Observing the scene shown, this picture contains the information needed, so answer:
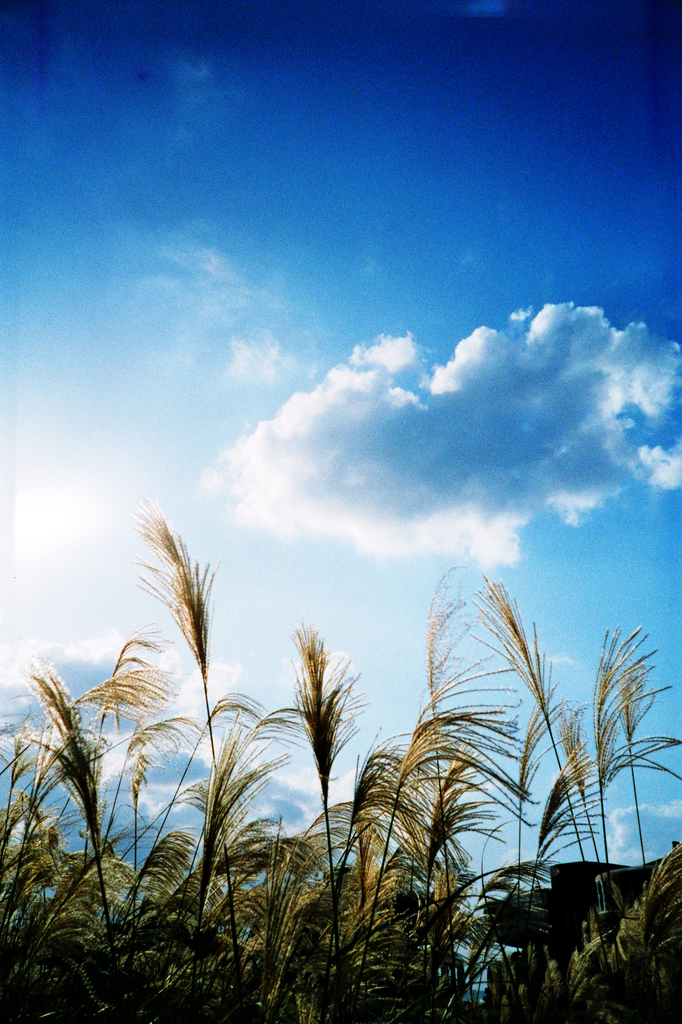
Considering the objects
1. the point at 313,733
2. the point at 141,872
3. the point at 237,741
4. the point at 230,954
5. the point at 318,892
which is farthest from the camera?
the point at 141,872

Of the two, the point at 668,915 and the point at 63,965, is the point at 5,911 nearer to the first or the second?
the point at 63,965

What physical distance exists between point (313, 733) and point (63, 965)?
1.62 m

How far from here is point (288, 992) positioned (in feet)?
6.65

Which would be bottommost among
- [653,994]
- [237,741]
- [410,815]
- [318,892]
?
[653,994]

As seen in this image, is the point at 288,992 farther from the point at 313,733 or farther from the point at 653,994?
the point at 653,994

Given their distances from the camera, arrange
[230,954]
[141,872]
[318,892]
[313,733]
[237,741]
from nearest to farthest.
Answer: [237,741]
[313,733]
[318,892]
[230,954]
[141,872]

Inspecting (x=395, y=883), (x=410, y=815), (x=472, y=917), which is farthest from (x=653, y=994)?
(x=410, y=815)

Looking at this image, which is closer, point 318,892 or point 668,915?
point 318,892

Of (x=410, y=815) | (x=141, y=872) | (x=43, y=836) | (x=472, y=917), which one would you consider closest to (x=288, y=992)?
(x=410, y=815)

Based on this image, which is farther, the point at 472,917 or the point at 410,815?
the point at 472,917

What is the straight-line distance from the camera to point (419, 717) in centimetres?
243

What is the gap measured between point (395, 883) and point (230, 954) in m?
0.73

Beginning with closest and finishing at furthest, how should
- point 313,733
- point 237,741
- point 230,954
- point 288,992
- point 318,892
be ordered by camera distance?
point 288,992 < point 237,741 < point 313,733 < point 318,892 < point 230,954

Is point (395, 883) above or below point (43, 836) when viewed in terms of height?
below
